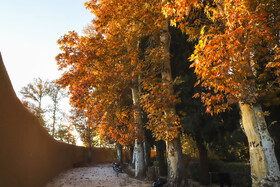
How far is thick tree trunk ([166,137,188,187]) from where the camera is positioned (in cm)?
1040

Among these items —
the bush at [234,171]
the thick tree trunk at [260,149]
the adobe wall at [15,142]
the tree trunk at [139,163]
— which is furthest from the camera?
the tree trunk at [139,163]

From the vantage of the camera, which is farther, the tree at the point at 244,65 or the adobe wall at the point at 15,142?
the adobe wall at the point at 15,142

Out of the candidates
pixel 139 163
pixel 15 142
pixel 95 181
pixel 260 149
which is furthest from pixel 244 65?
pixel 139 163

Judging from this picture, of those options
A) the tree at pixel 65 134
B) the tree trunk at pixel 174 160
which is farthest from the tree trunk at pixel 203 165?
the tree at pixel 65 134

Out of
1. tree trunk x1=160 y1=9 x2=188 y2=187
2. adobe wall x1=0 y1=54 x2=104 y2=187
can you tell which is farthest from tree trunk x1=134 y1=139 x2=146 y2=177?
adobe wall x1=0 y1=54 x2=104 y2=187

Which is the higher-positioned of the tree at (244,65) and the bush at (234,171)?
the tree at (244,65)

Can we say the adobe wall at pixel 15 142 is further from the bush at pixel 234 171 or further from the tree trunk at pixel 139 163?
the bush at pixel 234 171

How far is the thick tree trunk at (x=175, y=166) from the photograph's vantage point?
34.1ft

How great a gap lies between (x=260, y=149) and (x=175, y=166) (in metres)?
4.69

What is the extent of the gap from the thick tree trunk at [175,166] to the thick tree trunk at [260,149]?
412 centimetres

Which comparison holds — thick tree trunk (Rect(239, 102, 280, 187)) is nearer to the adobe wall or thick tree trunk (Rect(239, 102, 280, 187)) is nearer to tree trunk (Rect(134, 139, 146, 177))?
the adobe wall

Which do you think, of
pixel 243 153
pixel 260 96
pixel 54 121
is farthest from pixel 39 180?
pixel 54 121

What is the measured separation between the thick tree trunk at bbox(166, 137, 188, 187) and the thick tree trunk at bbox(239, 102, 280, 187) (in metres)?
4.12

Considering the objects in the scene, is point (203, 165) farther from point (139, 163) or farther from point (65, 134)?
point (65, 134)
